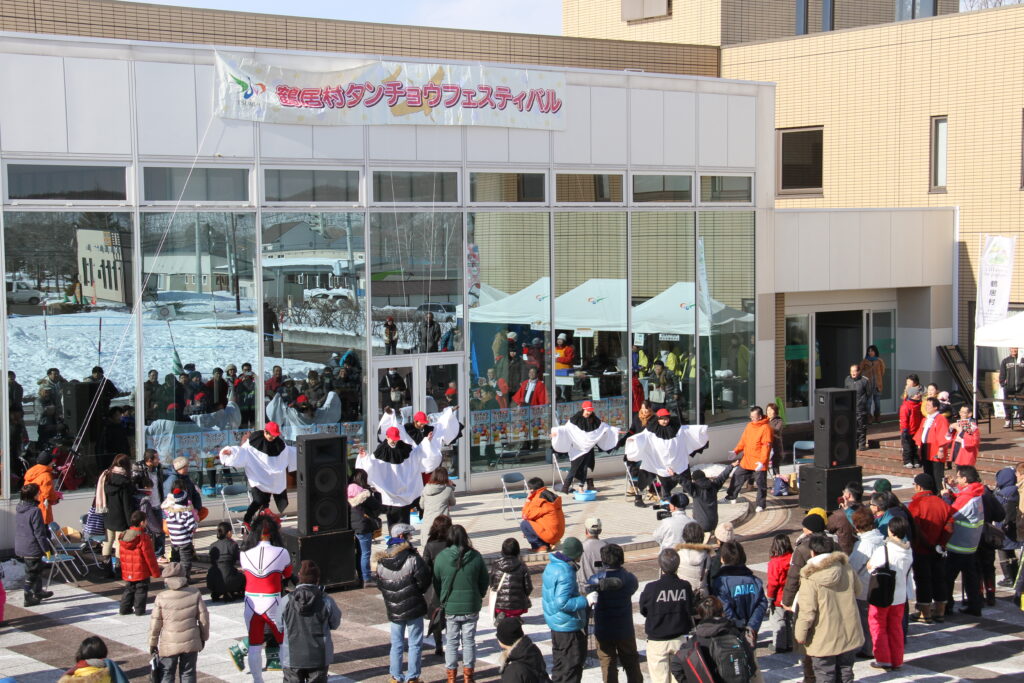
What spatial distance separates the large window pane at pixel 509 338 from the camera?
19.8m

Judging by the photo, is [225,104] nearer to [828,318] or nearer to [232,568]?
[232,568]

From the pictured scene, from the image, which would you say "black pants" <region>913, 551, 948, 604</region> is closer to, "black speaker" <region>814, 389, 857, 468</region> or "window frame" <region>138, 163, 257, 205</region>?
"black speaker" <region>814, 389, 857, 468</region>

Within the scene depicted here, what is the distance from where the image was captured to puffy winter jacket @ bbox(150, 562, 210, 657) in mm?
9867

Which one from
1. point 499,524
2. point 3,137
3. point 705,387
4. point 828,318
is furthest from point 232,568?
point 828,318

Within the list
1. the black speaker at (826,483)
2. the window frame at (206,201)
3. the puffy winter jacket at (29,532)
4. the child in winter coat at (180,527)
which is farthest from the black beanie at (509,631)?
the window frame at (206,201)

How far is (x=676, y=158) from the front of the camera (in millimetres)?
21594

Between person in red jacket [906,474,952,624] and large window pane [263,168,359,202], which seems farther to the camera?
large window pane [263,168,359,202]

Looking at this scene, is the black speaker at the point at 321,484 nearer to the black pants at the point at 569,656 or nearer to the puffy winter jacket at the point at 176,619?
the puffy winter jacket at the point at 176,619

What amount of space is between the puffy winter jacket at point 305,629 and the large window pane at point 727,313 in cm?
1368

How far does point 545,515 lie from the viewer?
1407 cm

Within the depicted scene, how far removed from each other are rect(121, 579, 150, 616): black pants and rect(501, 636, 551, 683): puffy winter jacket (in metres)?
6.21

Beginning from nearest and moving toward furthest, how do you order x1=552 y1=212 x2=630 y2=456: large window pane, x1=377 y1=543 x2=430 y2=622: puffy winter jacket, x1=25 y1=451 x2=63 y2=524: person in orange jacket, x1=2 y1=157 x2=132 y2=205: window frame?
1. x1=377 y1=543 x2=430 y2=622: puffy winter jacket
2. x1=25 y1=451 x2=63 y2=524: person in orange jacket
3. x1=2 y1=157 x2=132 y2=205: window frame
4. x1=552 y1=212 x2=630 y2=456: large window pane

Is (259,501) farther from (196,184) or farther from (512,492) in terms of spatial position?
(196,184)

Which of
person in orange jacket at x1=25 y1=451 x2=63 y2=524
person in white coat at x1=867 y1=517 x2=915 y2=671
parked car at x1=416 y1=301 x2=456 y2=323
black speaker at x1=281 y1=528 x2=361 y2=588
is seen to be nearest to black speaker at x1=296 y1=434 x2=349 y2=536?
black speaker at x1=281 y1=528 x2=361 y2=588
